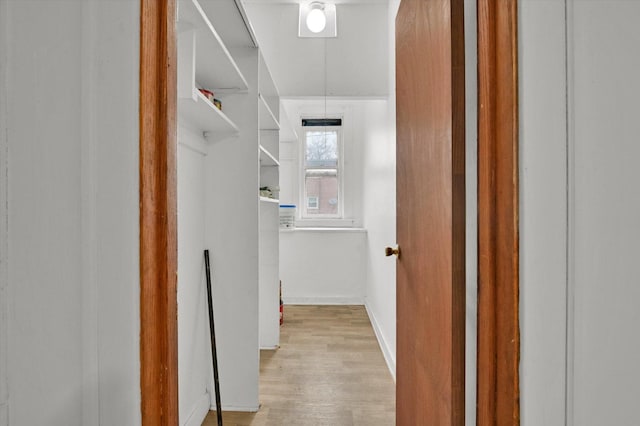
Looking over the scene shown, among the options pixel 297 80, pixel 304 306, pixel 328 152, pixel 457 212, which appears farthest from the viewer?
A: pixel 328 152

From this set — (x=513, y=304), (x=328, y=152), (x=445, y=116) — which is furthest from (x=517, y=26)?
(x=328, y=152)

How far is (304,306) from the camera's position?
12.5 feet

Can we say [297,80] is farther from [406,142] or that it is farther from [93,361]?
[93,361]

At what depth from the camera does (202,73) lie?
5.12 feet

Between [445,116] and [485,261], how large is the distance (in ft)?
1.25

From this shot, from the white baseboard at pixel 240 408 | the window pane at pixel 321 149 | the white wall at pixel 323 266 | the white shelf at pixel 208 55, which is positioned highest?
the window pane at pixel 321 149

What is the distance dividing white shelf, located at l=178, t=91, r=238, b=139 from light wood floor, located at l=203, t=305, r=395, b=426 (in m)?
1.52

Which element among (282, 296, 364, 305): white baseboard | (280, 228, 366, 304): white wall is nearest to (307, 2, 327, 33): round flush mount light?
(280, 228, 366, 304): white wall

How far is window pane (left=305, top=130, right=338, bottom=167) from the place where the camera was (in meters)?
4.39

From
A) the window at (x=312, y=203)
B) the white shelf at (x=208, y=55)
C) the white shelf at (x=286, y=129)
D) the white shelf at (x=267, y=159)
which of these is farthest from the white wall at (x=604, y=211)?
the window at (x=312, y=203)

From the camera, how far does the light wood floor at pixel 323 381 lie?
5.67 feet

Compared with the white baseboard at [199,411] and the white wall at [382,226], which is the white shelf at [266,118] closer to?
the white wall at [382,226]

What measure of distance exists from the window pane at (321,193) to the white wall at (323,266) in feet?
1.91

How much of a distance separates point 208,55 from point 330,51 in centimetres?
148
